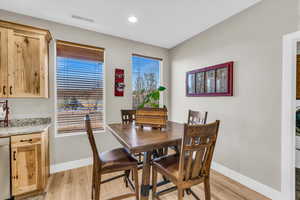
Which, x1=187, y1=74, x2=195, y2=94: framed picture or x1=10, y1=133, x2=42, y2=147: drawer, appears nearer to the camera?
x1=10, y1=133, x2=42, y2=147: drawer

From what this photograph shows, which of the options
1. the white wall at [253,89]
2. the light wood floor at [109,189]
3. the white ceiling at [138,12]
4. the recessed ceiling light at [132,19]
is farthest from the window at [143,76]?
the light wood floor at [109,189]

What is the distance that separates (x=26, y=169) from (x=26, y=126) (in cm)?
72

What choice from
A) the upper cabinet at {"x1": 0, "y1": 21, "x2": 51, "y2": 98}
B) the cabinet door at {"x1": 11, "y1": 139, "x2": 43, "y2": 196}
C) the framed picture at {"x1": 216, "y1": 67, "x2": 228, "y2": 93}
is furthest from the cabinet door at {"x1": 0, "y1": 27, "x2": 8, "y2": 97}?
the framed picture at {"x1": 216, "y1": 67, "x2": 228, "y2": 93}

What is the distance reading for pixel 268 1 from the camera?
1.89 meters

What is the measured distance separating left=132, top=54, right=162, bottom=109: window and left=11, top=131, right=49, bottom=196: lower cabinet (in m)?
1.95

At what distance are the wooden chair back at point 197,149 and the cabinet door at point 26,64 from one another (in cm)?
229

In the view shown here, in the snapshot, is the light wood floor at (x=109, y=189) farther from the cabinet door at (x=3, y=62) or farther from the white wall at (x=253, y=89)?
the cabinet door at (x=3, y=62)

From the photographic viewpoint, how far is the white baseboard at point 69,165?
250 centimetres

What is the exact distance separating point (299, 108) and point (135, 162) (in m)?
3.42

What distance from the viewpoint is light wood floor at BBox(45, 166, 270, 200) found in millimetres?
1896

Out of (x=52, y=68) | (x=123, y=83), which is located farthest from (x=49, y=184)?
(x=123, y=83)

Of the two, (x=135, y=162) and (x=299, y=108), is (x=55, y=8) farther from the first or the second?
(x=299, y=108)

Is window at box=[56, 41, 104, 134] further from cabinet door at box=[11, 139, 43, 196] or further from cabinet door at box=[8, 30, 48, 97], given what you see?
cabinet door at box=[11, 139, 43, 196]

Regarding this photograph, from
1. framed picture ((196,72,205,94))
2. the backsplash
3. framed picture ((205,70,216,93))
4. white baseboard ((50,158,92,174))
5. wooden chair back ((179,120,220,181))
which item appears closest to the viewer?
wooden chair back ((179,120,220,181))
